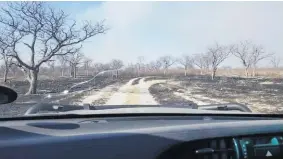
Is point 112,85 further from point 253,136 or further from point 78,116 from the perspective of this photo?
point 253,136

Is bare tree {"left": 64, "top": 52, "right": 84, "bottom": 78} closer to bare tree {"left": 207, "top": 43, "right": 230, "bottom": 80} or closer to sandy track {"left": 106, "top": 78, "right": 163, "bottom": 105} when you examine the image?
sandy track {"left": 106, "top": 78, "right": 163, "bottom": 105}

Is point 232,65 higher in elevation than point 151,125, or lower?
higher

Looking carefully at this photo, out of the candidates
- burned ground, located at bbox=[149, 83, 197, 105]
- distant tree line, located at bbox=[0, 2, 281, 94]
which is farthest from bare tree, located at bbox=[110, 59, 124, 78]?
burned ground, located at bbox=[149, 83, 197, 105]

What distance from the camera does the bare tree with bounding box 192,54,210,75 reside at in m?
3.92

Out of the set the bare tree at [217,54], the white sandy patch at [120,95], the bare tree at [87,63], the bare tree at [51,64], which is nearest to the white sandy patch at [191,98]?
the bare tree at [217,54]

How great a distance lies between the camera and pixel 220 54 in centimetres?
396

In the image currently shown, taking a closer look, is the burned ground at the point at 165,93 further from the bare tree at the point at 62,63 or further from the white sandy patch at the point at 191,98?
the bare tree at the point at 62,63

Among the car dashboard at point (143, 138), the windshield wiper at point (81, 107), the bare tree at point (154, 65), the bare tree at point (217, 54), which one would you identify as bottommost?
the car dashboard at point (143, 138)

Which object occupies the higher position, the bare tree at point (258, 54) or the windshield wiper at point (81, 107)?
the bare tree at point (258, 54)

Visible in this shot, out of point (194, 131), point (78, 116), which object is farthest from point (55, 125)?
point (194, 131)

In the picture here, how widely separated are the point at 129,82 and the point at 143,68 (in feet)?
0.89

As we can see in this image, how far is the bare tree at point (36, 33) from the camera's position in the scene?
336cm

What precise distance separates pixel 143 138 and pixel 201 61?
6.04ft

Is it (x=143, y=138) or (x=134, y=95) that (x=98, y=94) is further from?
(x=143, y=138)
